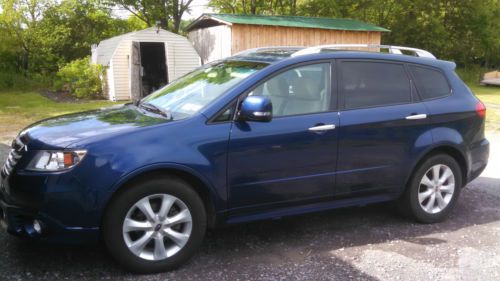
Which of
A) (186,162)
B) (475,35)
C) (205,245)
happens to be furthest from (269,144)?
(475,35)

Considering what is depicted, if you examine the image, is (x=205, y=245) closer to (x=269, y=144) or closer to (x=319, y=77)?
(x=269, y=144)

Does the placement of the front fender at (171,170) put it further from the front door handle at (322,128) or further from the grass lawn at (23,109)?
the grass lawn at (23,109)

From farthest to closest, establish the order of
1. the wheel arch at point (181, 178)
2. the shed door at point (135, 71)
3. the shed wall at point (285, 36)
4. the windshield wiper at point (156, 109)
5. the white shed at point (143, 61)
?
the shed wall at point (285, 36), the white shed at point (143, 61), the shed door at point (135, 71), the windshield wiper at point (156, 109), the wheel arch at point (181, 178)

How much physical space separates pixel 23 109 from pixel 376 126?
40.1ft

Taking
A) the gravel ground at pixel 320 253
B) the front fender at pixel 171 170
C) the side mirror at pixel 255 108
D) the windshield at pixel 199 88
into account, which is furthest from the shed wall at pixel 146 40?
the front fender at pixel 171 170

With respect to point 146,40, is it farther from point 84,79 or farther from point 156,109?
point 156,109

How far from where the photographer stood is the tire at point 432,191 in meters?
4.80

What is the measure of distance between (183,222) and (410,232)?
2299 millimetres

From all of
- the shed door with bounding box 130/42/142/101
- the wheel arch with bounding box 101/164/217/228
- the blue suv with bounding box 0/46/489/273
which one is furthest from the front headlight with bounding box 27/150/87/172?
the shed door with bounding box 130/42/142/101

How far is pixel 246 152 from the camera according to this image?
3.84 metres

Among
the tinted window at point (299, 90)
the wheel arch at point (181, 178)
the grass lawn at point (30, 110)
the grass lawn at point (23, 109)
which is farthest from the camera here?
the grass lawn at point (30, 110)

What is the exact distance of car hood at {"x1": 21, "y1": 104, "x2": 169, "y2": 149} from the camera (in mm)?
3525

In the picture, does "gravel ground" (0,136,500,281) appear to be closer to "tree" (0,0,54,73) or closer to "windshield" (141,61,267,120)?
"windshield" (141,61,267,120)

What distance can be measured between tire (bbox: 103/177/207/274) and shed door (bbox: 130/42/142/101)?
548 inches
